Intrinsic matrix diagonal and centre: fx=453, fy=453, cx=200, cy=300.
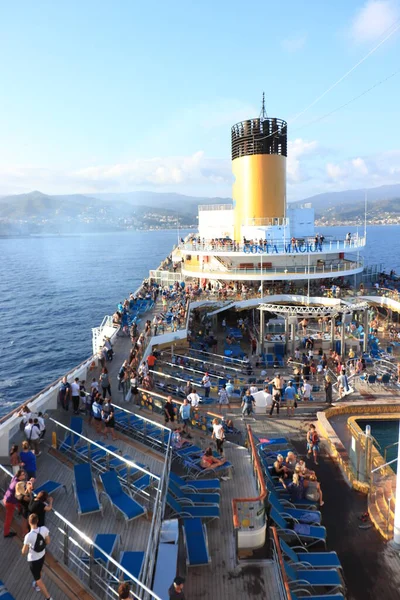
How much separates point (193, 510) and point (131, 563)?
7.66 feet

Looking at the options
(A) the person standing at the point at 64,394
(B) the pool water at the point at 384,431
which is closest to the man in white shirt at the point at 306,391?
(B) the pool water at the point at 384,431

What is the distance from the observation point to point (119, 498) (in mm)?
8008

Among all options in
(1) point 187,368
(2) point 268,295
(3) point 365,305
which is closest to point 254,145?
(2) point 268,295

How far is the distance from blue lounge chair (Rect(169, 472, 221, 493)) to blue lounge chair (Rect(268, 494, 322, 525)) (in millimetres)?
1154

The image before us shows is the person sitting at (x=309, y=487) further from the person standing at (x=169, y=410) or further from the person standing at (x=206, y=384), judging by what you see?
the person standing at (x=206, y=384)

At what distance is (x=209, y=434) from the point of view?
1227cm

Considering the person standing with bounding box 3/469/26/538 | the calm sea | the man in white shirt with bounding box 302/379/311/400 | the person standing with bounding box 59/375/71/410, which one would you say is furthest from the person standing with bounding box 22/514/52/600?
the calm sea

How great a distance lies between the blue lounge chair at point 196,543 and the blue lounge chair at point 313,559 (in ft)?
4.51

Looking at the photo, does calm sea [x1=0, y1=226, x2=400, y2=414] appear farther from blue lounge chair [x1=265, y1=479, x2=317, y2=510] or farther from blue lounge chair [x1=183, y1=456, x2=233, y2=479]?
blue lounge chair [x1=265, y1=479, x2=317, y2=510]

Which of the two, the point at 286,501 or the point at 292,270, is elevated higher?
the point at 292,270

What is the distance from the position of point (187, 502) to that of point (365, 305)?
640 inches

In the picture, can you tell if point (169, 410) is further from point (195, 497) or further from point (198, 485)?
Answer: point (195, 497)

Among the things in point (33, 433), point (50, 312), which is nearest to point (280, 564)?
point (33, 433)

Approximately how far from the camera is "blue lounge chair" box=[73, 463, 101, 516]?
7875 millimetres
